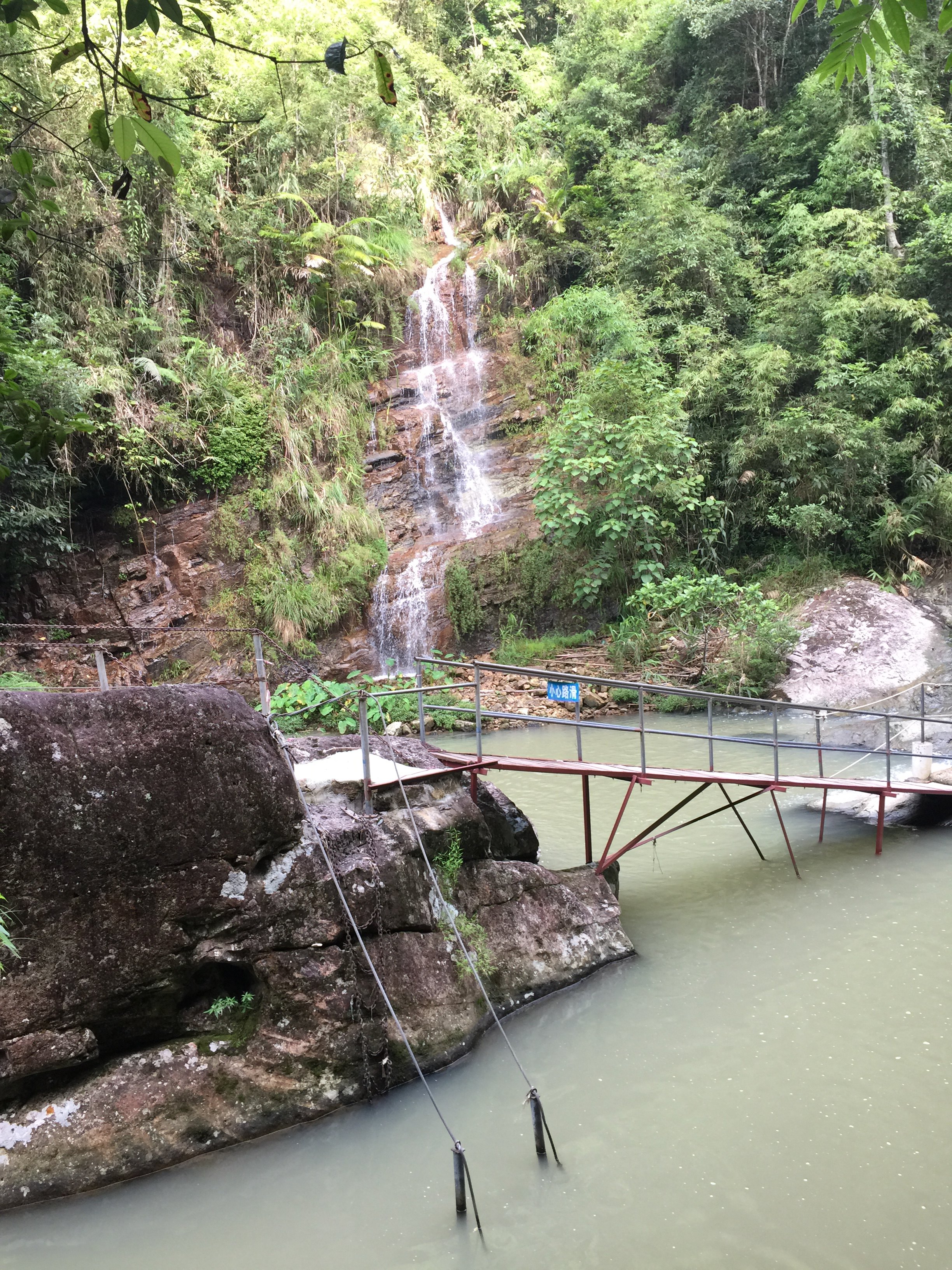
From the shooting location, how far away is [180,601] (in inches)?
643

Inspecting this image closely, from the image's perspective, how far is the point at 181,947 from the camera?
189 inches

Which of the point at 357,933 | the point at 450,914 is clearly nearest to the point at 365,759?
the point at 450,914

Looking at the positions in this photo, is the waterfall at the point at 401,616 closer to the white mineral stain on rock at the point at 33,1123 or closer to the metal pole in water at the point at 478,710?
the metal pole in water at the point at 478,710

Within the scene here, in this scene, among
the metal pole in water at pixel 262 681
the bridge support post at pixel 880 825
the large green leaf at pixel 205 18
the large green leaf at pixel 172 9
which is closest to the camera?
the large green leaf at pixel 172 9

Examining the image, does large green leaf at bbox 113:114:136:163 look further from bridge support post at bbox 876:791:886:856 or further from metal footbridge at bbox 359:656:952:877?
bridge support post at bbox 876:791:886:856

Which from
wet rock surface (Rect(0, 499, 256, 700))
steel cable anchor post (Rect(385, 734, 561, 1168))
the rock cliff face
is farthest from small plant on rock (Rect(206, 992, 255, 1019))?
wet rock surface (Rect(0, 499, 256, 700))

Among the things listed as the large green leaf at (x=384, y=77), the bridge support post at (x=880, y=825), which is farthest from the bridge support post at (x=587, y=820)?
the large green leaf at (x=384, y=77)

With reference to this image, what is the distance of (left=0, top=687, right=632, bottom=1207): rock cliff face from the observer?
173 inches

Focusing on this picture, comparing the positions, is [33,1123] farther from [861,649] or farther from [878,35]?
[861,649]

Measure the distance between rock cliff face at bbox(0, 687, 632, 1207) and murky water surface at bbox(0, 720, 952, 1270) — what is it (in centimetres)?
24

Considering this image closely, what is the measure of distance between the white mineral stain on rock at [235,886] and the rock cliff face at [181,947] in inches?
0.5

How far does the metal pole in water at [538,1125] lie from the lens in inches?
176

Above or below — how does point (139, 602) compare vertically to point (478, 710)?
above

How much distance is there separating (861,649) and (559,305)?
11149mm
